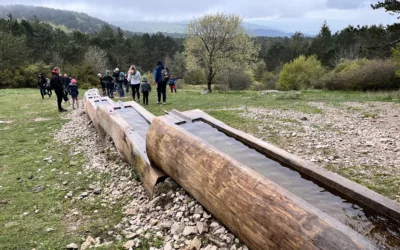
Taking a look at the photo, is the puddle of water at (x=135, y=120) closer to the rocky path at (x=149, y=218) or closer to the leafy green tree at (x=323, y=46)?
the rocky path at (x=149, y=218)

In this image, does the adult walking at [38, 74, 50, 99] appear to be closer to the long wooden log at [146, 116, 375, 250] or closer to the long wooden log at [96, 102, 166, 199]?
the long wooden log at [96, 102, 166, 199]

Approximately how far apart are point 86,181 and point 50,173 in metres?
1.29

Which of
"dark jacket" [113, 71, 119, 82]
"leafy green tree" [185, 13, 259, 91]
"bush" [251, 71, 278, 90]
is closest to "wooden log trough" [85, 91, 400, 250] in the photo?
"dark jacket" [113, 71, 119, 82]

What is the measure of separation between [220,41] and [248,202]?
109 ft

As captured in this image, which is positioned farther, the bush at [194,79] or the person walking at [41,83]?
the bush at [194,79]

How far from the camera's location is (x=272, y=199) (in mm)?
2963

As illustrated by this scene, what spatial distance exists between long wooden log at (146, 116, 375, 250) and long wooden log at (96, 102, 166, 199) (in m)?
0.49

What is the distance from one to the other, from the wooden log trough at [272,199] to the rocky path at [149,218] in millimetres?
243

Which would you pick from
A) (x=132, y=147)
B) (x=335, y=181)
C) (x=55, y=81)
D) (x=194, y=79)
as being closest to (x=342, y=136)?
(x=335, y=181)

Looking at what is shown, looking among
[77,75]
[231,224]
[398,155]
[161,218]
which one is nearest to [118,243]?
[161,218]

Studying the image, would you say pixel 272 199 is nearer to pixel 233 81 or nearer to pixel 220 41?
pixel 220 41

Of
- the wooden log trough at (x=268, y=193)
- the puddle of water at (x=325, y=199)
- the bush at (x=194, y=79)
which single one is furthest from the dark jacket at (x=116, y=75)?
the bush at (x=194, y=79)

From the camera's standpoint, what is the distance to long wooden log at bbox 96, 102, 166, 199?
532cm

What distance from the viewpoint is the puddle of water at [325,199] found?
3133 millimetres
